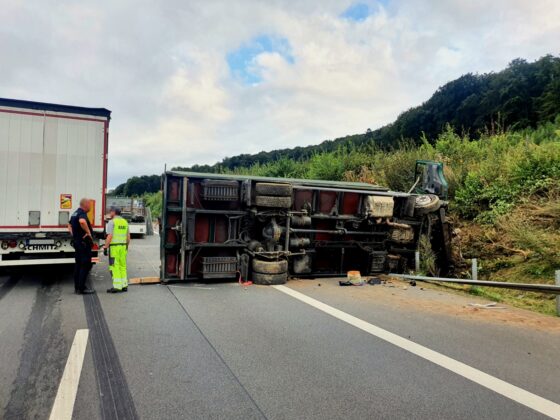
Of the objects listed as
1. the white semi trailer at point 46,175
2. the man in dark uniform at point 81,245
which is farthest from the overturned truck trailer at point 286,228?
the white semi trailer at point 46,175

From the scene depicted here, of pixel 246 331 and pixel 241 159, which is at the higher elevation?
pixel 241 159

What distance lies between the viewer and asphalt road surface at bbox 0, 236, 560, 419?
340 centimetres

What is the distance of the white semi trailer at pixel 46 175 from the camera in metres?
8.05

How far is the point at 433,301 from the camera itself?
740cm

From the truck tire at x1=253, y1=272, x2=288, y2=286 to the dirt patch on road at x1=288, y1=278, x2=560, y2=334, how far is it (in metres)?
0.27

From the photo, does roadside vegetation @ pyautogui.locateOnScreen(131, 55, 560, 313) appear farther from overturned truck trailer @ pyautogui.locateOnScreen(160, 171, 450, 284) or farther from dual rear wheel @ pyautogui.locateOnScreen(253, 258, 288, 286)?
dual rear wheel @ pyautogui.locateOnScreen(253, 258, 288, 286)

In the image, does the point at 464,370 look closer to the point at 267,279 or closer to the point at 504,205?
the point at 267,279

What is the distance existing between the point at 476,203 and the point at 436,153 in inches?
153

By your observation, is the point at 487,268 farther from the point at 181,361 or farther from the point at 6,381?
the point at 6,381

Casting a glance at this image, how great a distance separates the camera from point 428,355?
4.58 m

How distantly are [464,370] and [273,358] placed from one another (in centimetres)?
187

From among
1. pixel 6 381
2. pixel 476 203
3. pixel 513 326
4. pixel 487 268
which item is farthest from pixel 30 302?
pixel 476 203

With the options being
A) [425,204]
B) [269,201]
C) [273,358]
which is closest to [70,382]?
[273,358]

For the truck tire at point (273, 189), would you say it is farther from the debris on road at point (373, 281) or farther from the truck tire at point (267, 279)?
the debris on road at point (373, 281)
